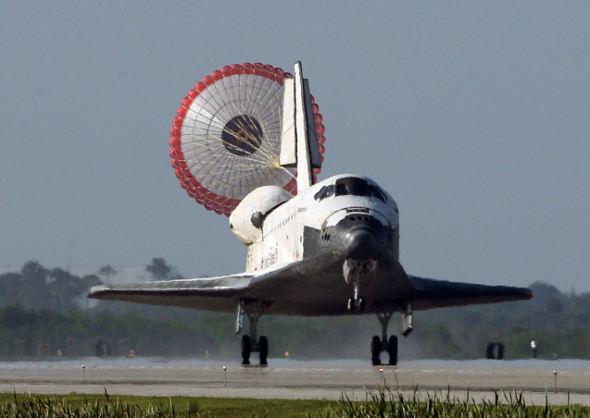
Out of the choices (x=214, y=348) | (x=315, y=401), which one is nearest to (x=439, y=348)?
(x=214, y=348)

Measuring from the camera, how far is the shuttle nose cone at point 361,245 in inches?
1283

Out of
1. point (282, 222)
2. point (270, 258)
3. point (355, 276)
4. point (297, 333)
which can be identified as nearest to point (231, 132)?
point (297, 333)

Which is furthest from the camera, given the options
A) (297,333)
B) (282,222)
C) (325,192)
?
(297,333)

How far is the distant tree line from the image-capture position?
4916 cm

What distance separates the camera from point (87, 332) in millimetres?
55344

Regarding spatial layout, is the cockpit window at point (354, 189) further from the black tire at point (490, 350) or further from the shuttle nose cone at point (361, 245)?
the black tire at point (490, 350)

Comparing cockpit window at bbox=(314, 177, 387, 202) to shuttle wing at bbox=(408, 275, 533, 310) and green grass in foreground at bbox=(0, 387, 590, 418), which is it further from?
green grass in foreground at bbox=(0, 387, 590, 418)

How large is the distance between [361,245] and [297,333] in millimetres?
19671

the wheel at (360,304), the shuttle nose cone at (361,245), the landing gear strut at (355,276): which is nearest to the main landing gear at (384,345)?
the wheel at (360,304)

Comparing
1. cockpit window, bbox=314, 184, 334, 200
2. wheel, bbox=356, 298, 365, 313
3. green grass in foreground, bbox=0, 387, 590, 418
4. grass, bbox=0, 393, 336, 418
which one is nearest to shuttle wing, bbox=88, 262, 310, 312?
cockpit window, bbox=314, 184, 334, 200

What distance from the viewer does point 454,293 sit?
3953cm

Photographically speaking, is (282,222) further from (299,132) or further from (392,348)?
(299,132)

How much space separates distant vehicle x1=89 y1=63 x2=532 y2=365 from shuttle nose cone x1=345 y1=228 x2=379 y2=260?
0.02 meters

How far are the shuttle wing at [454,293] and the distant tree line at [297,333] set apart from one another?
6.85 m
